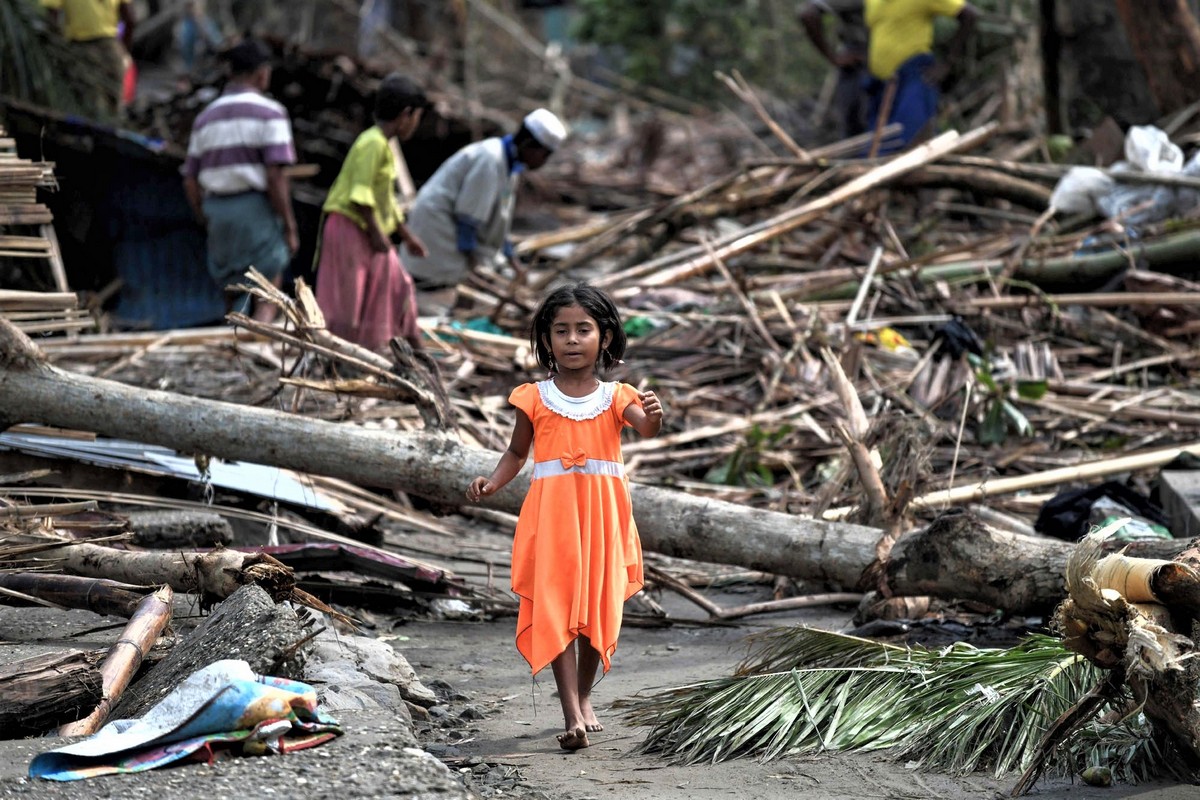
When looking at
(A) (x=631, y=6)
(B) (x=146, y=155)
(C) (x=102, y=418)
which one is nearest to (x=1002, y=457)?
(C) (x=102, y=418)

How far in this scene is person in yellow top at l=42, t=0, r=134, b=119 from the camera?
10.5 metres

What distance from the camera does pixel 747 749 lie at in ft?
11.0

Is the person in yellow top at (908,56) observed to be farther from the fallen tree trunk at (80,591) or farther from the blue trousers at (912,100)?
the fallen tree trunk at (80,591)

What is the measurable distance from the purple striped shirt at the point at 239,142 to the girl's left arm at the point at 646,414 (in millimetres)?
4456

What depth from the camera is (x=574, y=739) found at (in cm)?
341

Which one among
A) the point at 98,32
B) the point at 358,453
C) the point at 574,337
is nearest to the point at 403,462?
the point at 358,453

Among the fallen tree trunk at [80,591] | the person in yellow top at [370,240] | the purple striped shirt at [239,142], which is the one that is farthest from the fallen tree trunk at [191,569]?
the purple striped shirt at [239,142]

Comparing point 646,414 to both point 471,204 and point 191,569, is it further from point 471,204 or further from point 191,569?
point 471,204

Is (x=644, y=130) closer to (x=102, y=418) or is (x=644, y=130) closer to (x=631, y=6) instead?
(x=631, y=6)

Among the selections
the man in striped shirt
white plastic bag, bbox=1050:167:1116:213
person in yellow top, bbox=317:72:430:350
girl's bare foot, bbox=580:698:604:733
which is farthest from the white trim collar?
white plastic bag, bbox=1050:167:1116:213

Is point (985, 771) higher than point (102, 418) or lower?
lower

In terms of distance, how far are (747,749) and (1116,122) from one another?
24.2 feet

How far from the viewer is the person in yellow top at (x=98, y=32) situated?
412 inches

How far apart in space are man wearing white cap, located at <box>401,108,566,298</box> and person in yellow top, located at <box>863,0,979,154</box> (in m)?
3.91
